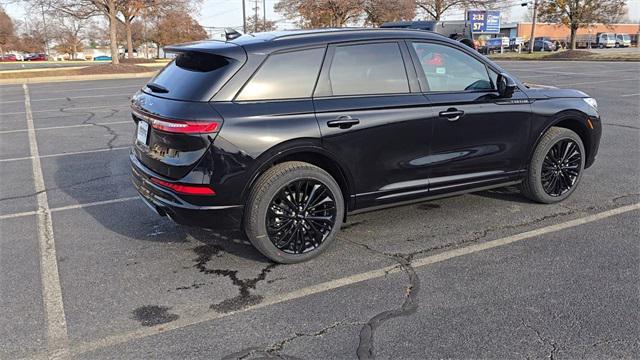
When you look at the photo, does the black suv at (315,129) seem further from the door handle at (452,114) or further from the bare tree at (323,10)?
the bare tree at (323,10)

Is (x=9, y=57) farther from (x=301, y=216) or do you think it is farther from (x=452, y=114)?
(x=452, y=114)

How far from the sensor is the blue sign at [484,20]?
4266 cm

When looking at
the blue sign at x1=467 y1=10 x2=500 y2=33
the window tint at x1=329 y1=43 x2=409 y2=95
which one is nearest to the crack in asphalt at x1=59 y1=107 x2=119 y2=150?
the window tint at x1=329 y1=43 x2=409 y2=95

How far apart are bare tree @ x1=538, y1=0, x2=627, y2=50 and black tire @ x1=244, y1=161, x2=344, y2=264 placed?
41.6 m

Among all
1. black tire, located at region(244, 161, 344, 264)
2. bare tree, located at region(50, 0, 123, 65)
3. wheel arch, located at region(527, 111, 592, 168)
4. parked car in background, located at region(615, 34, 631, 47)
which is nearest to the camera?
black tire, located at region(244, 161, 344, 264)

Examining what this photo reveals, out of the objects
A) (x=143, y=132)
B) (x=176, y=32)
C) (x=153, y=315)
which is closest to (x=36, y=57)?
(x=176, y=32)

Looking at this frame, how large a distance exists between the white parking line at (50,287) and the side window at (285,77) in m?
1.86

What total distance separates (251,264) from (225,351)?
45.2 inches

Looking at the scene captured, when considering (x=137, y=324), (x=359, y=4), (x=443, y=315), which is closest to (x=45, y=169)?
(x=137, y=324)

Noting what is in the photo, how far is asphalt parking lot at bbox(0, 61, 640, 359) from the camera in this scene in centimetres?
290

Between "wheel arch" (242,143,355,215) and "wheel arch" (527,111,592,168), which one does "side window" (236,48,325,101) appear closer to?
"wheel arch" (242,143,355,215)

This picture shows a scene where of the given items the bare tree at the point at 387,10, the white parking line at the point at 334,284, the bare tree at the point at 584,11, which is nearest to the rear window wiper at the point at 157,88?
the white parking line at the point at 334,284

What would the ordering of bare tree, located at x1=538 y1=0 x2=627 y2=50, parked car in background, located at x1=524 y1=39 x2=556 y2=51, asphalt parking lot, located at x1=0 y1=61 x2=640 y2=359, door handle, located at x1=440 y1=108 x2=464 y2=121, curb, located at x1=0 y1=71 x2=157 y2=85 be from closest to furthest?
1. asphalt parking lot, located at x1=0 y1=61 x2=640 y2=359
2. door handle, located at x1=440 y1=108 x2=464 y2=121
3. curb, located at x1=0 y1=71 x2=157 y2=85
4. bare tree, located at x1=538 y1=0 x2=627 y2=50
5. parked car in background, located at x1=524 y1=39 x2=556 y2=51

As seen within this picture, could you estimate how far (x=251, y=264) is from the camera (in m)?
3.94
